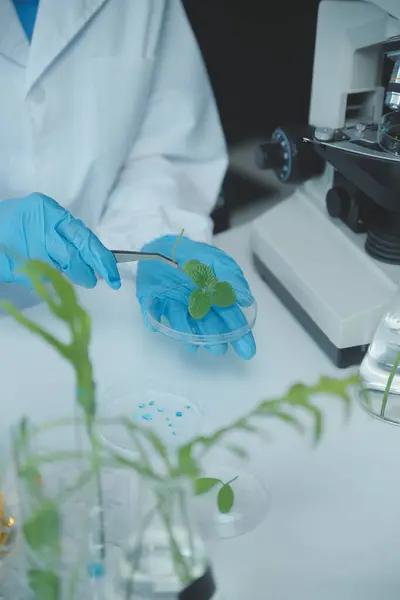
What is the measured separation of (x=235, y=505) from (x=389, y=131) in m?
0.65

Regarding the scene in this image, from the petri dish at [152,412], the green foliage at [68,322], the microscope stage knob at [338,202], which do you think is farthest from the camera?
the microscope stage knob at [338,202]

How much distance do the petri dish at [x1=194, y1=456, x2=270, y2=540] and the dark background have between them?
104 cm

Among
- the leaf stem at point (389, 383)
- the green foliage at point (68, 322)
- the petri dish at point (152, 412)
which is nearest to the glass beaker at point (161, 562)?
the green foliage at point (68, 322)

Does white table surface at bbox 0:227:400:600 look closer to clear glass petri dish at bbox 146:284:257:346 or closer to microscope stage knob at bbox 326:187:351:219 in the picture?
clear glass petri dish at bbox 146:284:257:346

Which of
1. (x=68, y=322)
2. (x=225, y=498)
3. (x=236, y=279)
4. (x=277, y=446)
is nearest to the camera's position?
(x=68, y=322)

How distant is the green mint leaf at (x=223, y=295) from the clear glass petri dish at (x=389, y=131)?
1.13 feet

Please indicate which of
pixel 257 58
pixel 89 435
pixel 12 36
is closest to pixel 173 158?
pixel 257 58

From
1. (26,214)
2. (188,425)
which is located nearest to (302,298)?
(188,425)

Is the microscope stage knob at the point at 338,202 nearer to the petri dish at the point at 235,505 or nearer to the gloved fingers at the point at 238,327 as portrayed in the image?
the gloved fingers at the point at 238,327

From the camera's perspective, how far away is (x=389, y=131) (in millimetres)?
1159

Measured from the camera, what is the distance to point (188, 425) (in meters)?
0.99

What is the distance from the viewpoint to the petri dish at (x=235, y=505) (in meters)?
0.84

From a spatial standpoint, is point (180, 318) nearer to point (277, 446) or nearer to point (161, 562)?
point (277, 446)

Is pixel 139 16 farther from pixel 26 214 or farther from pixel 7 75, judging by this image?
pixel 26 214
